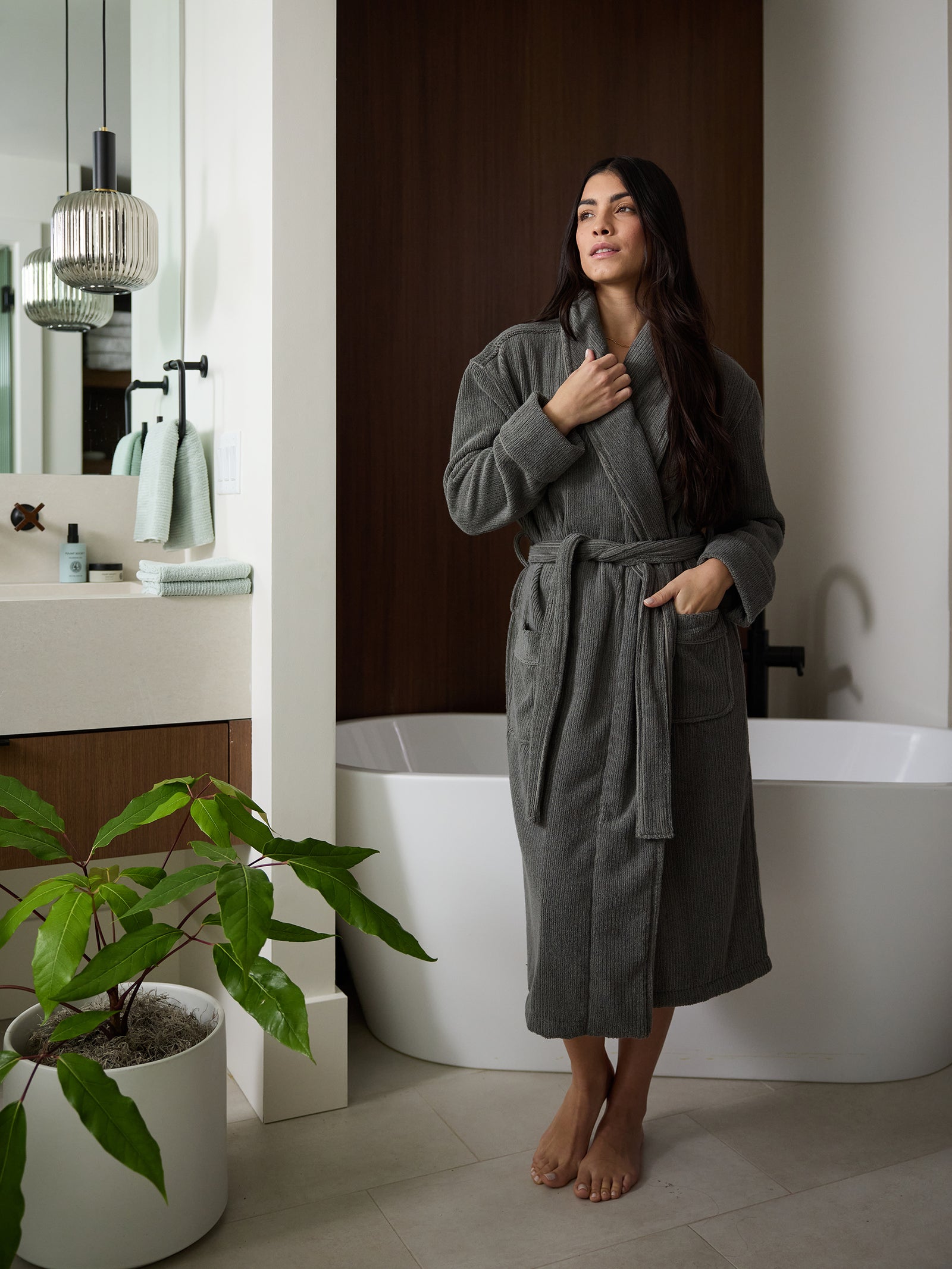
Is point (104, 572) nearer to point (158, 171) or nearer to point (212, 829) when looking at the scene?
point (158, 171)

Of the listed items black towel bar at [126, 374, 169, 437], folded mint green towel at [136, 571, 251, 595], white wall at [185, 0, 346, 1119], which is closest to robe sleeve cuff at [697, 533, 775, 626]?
white wall at [185, 0, 346, 1119]

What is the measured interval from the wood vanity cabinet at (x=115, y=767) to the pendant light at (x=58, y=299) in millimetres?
976

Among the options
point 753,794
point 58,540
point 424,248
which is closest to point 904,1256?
point 753,794

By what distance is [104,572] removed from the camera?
2.35 metres

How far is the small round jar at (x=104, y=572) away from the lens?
235 centimetres

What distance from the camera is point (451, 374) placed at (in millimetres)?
2732

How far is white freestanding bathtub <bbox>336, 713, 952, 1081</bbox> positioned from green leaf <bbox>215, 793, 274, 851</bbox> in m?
0.61

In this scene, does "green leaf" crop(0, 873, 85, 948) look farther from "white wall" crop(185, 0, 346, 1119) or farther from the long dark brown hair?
the long dark brown hair

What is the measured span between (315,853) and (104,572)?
1.17m

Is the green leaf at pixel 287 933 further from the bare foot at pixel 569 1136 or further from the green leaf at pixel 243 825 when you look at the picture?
the bare foot at pixel 569 1136

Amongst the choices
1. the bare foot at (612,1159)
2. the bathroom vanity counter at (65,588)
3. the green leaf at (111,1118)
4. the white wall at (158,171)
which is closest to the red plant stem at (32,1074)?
the green leaf at (111,1118)

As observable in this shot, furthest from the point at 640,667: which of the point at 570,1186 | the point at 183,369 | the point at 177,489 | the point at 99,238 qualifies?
the point at 99,238

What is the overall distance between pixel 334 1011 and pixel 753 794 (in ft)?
2.76

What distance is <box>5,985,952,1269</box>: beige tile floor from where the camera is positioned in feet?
5.08
